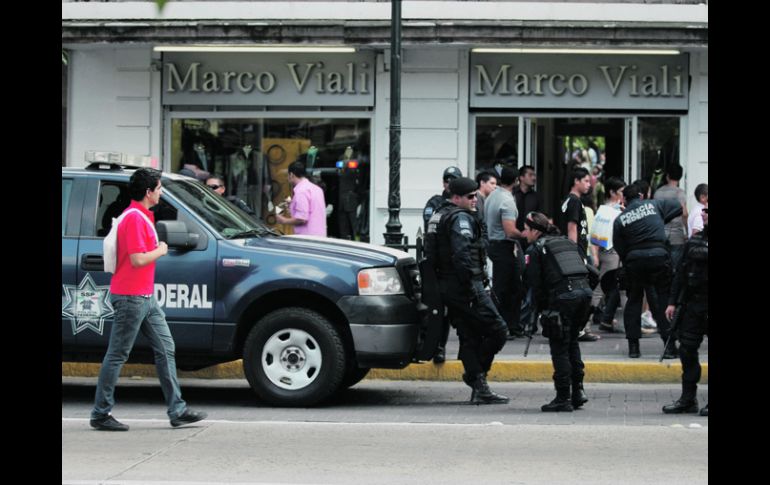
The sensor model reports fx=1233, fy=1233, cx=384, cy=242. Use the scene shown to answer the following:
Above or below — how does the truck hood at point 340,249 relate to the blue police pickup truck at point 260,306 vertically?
above

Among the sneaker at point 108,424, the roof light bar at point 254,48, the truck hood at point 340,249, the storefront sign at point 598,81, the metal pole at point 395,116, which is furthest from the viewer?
the storefront sign at point 598,81

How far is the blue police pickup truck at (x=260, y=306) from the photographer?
379 inches

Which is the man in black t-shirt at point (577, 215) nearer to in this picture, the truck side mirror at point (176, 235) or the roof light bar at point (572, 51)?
the roof light bar at point (572, 51)

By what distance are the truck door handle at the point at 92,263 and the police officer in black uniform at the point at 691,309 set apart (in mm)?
4491

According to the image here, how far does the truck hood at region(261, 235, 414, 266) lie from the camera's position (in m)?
9.82

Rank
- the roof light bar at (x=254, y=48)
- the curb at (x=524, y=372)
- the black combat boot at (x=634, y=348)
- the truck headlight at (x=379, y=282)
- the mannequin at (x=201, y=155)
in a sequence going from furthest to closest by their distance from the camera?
the mannequin at (x=201, y=155) → the roof light bar at (x=254, y=48) → the black combat boot at (x=634, y=348) → the curb at (x=524, y=372) → the truck headlight at (x=379, y=282)

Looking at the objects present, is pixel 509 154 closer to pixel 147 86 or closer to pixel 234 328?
pixel 147 86

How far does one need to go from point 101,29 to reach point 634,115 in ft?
24.5

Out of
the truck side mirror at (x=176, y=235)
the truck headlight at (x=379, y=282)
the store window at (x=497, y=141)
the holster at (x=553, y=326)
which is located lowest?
the holster at (x=553, y=326)

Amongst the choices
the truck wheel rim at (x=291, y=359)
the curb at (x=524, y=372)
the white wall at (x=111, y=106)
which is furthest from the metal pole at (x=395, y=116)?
the white wall at (x=111, y=106)

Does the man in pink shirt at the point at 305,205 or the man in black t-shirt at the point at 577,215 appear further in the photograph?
the man in pink shirt at the point at 305,205

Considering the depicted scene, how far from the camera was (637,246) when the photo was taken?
12203 mm

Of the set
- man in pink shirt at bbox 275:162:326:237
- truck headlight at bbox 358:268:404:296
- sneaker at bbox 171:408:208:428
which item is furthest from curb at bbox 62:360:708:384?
man in pink shirt at bbox 275:162:326:237

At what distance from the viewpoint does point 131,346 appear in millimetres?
8562
